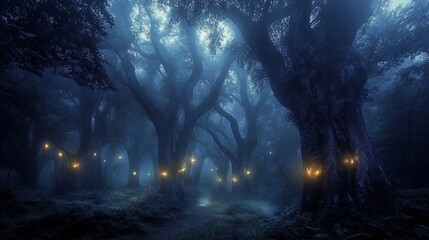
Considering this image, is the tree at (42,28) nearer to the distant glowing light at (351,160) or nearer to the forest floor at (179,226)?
the forest floor at (179,226)

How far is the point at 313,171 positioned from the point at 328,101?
8.05 ft

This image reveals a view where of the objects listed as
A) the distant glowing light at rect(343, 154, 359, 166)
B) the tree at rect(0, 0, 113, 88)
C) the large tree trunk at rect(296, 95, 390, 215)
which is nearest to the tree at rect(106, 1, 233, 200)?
the tree at rect(0, 0, 113, 88)

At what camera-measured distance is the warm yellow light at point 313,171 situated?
32.9 ft

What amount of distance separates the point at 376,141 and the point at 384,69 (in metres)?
5.65

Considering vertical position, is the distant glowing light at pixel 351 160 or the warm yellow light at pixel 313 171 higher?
the distant glowing light at pixel 351 160

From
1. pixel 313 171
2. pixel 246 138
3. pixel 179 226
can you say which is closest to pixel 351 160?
pixel 313 171

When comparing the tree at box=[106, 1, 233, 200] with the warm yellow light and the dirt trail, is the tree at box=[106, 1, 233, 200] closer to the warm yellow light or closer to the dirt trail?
the dirt trail

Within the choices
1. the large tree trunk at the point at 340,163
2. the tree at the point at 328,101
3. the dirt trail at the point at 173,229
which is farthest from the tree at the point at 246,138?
the large tree trunk at the point at 340,163

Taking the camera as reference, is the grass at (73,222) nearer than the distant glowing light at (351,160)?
Yes

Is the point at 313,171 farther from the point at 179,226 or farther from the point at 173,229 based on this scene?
the point at 179,226

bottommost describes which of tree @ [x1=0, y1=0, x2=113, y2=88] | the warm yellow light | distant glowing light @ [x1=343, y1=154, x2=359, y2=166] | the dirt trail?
the dirt trail

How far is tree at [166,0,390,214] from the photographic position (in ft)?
31.0

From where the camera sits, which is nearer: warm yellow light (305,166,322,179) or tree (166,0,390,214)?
tree (166,0,390,214)

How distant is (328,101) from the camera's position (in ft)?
34.0
